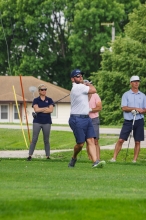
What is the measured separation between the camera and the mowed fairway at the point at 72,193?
966 cm

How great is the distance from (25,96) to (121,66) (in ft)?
52.9

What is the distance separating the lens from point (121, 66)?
63719mm

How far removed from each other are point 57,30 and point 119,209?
70.9 metres

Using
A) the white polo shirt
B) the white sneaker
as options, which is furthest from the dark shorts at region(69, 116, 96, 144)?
the white sneaker

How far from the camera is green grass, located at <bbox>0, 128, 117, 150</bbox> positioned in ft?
98.4

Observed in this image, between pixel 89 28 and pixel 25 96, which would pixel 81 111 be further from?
pixel 25 96

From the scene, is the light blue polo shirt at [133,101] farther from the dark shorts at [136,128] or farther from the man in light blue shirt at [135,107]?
the dark shorts at [136,128]

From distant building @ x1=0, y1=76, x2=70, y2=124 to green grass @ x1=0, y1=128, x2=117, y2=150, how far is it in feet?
125

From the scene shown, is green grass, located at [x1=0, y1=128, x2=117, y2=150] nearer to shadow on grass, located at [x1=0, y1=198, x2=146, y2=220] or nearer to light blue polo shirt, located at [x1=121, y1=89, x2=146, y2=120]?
light blue polo shirt, located at [x1=121, y1=89, x2=146, y2=120]

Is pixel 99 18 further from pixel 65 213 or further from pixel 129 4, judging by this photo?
pixel 65 213

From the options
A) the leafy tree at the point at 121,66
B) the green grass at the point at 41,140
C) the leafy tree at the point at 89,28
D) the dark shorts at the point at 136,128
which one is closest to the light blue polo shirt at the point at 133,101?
the dark shorts at the point at 136,128

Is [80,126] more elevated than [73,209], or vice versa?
[73,209]

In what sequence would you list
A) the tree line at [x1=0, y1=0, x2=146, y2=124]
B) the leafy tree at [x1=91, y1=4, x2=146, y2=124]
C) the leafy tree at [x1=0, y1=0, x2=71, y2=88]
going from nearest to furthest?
1. the leafy tree at [x1=91, y1=4, x2=146, y2=124]
2. the tree line at [x1=0, y1=0, x2=146, y2=124]
3. the leafy tree at [x1=0, y1=0, x2=71, y2=88]

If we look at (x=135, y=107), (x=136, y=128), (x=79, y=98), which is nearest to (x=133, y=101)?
(x=135, y=107)
